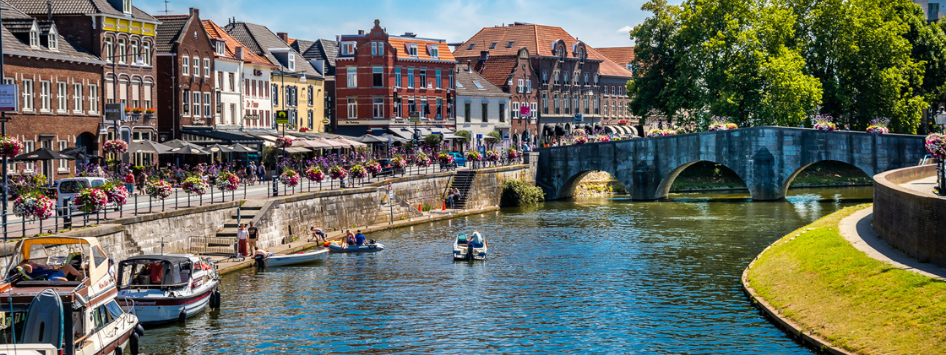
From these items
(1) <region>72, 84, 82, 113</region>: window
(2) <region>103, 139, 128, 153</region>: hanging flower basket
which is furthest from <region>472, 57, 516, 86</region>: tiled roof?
(2) <region>103, 139, 128, 153</region>: hanging flower basket

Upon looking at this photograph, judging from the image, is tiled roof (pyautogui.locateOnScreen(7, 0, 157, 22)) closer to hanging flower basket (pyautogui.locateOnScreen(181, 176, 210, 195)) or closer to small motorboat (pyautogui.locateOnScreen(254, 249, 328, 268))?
Answer: hanging flower basket (pyautogui.locateOnScreen(181, 176, 210, 195))

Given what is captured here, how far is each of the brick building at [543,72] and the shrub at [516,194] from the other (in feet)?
104

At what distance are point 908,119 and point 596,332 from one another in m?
61.7

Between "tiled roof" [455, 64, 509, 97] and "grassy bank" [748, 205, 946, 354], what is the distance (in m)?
62.7

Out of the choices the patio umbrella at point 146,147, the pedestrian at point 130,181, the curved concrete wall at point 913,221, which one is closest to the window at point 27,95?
the patio umbrella at point 146,147

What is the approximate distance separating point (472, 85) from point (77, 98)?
5071 centimetres

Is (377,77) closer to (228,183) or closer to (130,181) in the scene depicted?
(130,181)

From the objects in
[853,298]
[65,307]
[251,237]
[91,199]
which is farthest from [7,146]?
[853,298]

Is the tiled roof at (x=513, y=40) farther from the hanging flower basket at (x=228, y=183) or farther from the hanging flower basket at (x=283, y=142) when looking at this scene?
the hanging flower basket at (x=228, y=183)

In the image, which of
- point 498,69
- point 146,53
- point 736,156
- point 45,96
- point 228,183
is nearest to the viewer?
point 228,183

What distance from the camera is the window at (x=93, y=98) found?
55.1m

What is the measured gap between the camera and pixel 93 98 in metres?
55.4

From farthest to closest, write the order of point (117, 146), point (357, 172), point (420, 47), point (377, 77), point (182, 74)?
point (420, 47) < point (377, 77) < point (182, 74) < point (357, 172) < point (117, 146)

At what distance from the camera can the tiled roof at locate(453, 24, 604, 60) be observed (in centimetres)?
10875
